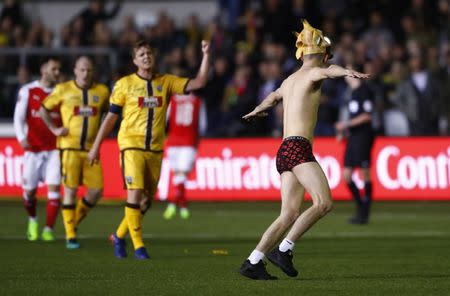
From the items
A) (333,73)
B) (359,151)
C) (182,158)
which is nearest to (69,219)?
(333,73)

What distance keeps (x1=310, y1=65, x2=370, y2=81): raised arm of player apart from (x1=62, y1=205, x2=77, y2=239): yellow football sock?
5.12 meters

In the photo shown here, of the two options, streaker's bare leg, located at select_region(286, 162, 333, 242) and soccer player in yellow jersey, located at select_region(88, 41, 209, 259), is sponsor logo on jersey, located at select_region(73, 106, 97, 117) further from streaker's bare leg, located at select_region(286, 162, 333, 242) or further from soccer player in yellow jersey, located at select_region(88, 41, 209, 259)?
streaker's bare leg, located at select_region(286, 162, 333, 242)

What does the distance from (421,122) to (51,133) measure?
10607 mm

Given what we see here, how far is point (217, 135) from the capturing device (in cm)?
2623

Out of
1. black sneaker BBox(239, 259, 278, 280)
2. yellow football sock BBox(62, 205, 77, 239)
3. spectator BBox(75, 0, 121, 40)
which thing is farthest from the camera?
spectator BBox(75, 0, 121, 40)

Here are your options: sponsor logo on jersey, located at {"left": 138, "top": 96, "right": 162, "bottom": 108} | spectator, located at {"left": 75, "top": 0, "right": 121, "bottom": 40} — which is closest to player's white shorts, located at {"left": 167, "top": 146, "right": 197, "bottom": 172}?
spectator, located at {"left": 75, "top": 0, "right": 121, "bottom": 40}

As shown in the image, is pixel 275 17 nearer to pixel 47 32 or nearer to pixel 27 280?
pixel 47 32

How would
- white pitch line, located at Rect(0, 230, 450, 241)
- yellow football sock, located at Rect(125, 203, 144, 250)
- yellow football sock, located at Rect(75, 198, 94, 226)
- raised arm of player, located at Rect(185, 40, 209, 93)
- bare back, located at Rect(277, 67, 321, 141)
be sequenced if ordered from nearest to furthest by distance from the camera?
1. bare back, located at Rect(277, 67, 321, 141)
2. raised arm of player, located at Rect(185, 40, 209, 93)
3. yellow football sock, located at Rect(125, 203, 144, 250)
4. yellow football sock, located at Rect(75, 198, 94, 226)
5. white pitch line, located at Rect(0, 230, 450, 241)

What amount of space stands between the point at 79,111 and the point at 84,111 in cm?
6

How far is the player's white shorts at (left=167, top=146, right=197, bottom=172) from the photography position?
75.9 ft

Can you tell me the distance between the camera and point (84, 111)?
646 inches

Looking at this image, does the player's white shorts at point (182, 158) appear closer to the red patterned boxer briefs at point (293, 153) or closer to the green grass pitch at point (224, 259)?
the green grass pitch at point (224, 259)

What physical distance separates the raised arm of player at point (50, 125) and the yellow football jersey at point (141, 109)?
5.98 ft

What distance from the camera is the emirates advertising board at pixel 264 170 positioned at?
24.3 metres
